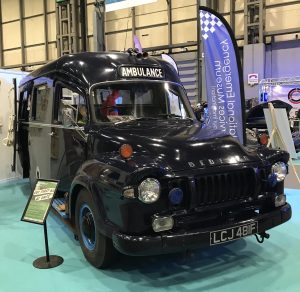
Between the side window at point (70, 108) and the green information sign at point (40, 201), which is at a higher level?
the side window at point (70, 108)

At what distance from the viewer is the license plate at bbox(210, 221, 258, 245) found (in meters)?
3.04

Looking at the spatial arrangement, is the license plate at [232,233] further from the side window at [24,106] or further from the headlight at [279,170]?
the side window at [24,106]

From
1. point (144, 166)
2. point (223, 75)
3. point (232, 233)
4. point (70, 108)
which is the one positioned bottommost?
point (232, 233)

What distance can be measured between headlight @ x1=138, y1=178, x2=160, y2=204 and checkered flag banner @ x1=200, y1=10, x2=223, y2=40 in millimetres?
3974

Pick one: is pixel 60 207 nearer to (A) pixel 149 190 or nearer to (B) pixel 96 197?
(B) pixel 96 197

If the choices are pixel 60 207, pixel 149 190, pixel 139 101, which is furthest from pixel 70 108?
pixel 149 190

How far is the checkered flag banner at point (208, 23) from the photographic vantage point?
6.11 metres

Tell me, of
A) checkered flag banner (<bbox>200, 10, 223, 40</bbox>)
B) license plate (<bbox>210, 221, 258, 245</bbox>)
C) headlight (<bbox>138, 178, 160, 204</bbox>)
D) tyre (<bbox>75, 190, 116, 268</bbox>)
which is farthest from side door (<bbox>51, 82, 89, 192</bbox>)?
checkered flag banner (<bbox>200, 10, 223, 40</bbox>)

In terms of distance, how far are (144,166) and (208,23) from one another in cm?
402

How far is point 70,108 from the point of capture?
4.37m

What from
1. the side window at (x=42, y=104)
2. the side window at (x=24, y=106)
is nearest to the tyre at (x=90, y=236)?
the side window at (x=42, y=104)

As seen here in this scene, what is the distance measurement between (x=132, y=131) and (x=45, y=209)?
1104 mm

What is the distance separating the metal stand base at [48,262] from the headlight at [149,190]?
4.55 feet

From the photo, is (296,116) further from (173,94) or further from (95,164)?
(95,164)
